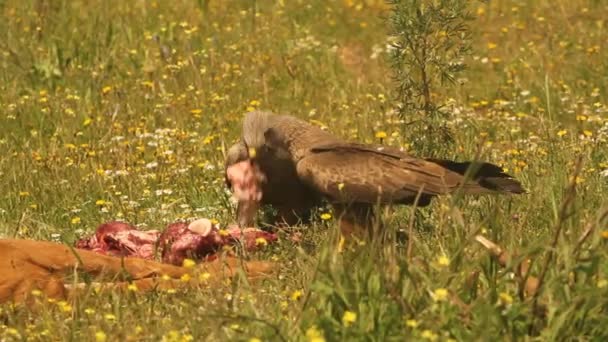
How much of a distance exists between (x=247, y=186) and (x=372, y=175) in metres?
0.86

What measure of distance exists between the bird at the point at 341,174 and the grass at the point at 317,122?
17 centimetres

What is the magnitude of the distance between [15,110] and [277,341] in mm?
5771

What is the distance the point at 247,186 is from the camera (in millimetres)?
7836

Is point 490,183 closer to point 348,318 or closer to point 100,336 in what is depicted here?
point 348,318

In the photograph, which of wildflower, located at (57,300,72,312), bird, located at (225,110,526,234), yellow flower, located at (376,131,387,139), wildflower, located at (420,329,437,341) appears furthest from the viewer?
yellow flower, located at (376,131,387,139)

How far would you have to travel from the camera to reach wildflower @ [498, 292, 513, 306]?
197 inches

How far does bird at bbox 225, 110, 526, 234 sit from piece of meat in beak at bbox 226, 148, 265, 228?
0.06ft

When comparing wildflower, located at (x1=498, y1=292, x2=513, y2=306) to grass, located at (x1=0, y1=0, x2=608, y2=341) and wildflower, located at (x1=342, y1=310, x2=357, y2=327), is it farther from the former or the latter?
wildflower, located at (x1=342, y1=310, x2=357, y2=327)

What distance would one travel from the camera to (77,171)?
897 centimetres

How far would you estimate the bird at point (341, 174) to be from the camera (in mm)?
7230

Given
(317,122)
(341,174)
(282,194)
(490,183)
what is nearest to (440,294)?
(490,183)

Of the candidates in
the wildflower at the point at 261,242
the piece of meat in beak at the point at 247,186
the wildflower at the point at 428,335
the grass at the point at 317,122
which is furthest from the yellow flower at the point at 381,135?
the wildflower at the point at 428,335

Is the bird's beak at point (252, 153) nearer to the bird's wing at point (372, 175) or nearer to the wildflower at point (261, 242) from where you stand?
the bird's wing at point (372, 175)

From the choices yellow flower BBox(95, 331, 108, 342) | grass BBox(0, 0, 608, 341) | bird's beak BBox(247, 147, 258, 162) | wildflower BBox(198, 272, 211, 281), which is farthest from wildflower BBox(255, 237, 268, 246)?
yellow flower BBox(95, 331, 108, 342)
